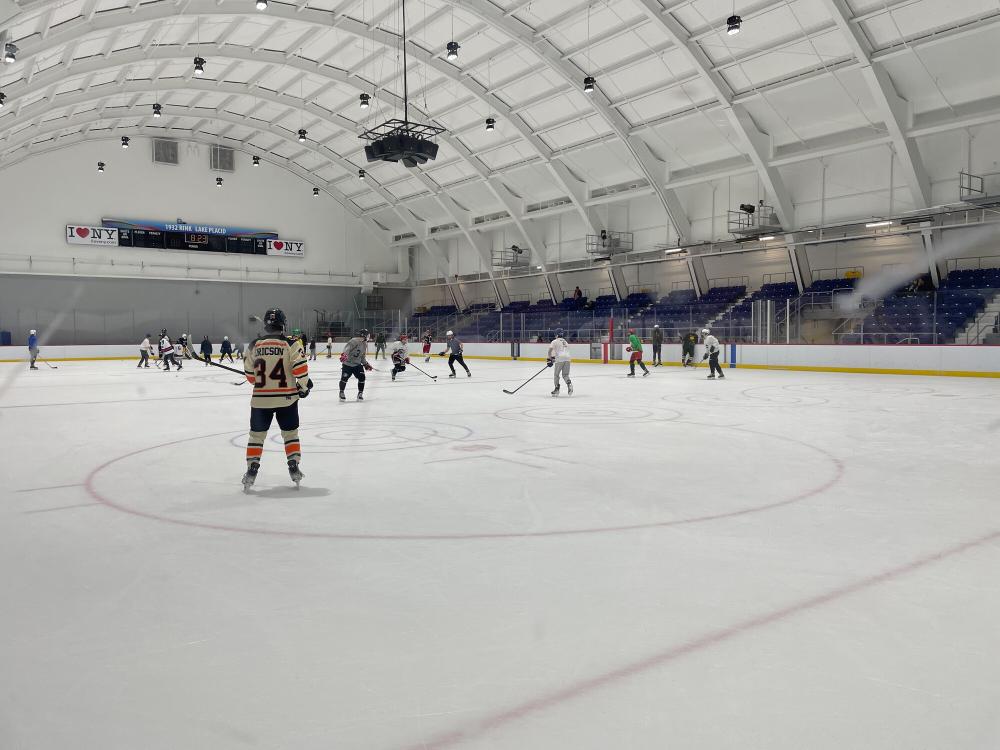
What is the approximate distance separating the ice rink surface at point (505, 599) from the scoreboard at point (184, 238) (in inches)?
1283

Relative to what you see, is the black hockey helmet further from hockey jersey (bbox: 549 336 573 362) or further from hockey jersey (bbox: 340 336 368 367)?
hockey jersey (bbox: 549 336 573 362)

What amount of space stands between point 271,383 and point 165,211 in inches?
1410

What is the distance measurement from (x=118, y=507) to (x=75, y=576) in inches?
58.6

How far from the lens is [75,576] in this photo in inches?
131

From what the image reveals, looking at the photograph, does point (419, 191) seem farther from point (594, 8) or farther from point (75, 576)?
point (75, 576)

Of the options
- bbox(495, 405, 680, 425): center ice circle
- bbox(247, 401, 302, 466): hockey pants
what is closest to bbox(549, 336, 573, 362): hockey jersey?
bbox(495, 405, 680, 425): center ice circle

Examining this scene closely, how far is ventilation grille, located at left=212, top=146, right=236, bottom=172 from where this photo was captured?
3766cm

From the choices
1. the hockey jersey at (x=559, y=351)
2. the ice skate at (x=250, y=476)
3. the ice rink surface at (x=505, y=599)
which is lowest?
the ice rink surface at (x=505, y=599)

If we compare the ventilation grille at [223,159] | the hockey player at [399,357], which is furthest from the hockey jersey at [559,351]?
the ventilation grille at [223,159]

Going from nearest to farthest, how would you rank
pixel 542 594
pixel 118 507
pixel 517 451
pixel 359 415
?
pixel 542 594, pixel 118 507, pixel 517 451, pixel 359 415

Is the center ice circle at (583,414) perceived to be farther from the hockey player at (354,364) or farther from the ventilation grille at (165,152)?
the ventilation grille at (165,152)

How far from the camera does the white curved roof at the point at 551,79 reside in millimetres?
19828

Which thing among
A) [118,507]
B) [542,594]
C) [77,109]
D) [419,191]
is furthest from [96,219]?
[542,594]

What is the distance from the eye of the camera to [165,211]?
36719mm
